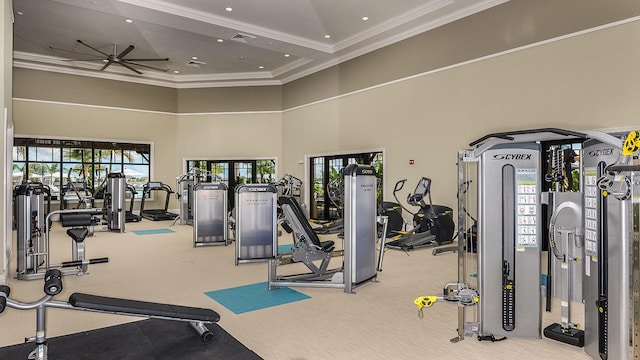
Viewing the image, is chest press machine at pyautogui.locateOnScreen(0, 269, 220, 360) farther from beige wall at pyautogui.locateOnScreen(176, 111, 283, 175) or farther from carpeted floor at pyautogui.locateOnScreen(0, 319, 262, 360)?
beige wall at pyautogui.locateOnScreen(176, 111, 283, 175)

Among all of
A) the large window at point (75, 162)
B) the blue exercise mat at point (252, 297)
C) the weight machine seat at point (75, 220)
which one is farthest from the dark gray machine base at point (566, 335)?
the large window at point (75, 162)

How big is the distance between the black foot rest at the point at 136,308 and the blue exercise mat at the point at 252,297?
0.85 metres

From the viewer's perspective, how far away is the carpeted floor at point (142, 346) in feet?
8.68

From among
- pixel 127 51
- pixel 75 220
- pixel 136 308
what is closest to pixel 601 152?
pixel 136 308

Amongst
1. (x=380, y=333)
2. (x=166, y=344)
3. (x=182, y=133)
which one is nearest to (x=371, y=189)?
(x=380, y=333)

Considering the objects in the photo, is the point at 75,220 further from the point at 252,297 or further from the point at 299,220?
the point at 299,220

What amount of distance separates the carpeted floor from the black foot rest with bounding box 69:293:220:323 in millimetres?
172

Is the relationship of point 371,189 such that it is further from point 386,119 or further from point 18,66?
point 18,66

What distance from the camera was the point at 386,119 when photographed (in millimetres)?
9477

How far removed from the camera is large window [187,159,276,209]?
43.9 feet

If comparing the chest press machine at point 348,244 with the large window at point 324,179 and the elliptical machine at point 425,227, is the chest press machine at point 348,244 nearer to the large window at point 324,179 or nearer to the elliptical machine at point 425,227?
the elliptical machine at point 425,227

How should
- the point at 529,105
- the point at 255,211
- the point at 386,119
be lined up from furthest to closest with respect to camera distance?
the point at 386,119 < the point at 529,105 < the point at 255,211

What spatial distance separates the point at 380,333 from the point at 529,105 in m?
5.30

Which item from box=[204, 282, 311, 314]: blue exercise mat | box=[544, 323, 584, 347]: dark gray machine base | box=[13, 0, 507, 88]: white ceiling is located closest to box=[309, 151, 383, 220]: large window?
box=[13, 0, 507, 88]: white ceiling
